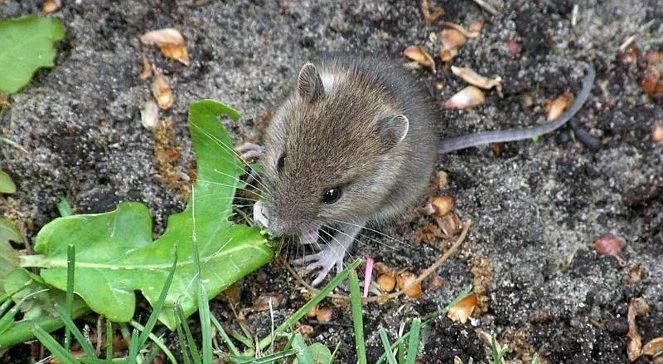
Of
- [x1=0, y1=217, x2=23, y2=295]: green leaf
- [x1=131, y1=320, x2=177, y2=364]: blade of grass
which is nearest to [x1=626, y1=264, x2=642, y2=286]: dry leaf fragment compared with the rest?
[x1=131, y1=320, x2=177, y2=364]: blade of grass

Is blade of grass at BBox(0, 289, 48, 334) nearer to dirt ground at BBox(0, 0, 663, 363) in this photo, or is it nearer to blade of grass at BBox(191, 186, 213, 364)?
dirt ground at BBox(0, 0, 663, 363)

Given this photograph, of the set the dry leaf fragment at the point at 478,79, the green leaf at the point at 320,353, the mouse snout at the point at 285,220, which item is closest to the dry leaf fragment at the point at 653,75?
the dry leaf fragment at the point at 478,79

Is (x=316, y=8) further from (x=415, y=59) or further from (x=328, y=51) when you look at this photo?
(x=415, y=59)

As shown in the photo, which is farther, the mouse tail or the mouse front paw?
the mouse tail

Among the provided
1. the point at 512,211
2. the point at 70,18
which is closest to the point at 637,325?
the point at 512,211

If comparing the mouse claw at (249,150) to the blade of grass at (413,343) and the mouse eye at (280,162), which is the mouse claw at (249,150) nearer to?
the mouse eye at (280,162)

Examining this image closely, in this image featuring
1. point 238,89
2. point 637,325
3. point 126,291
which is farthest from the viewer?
point 238,89
